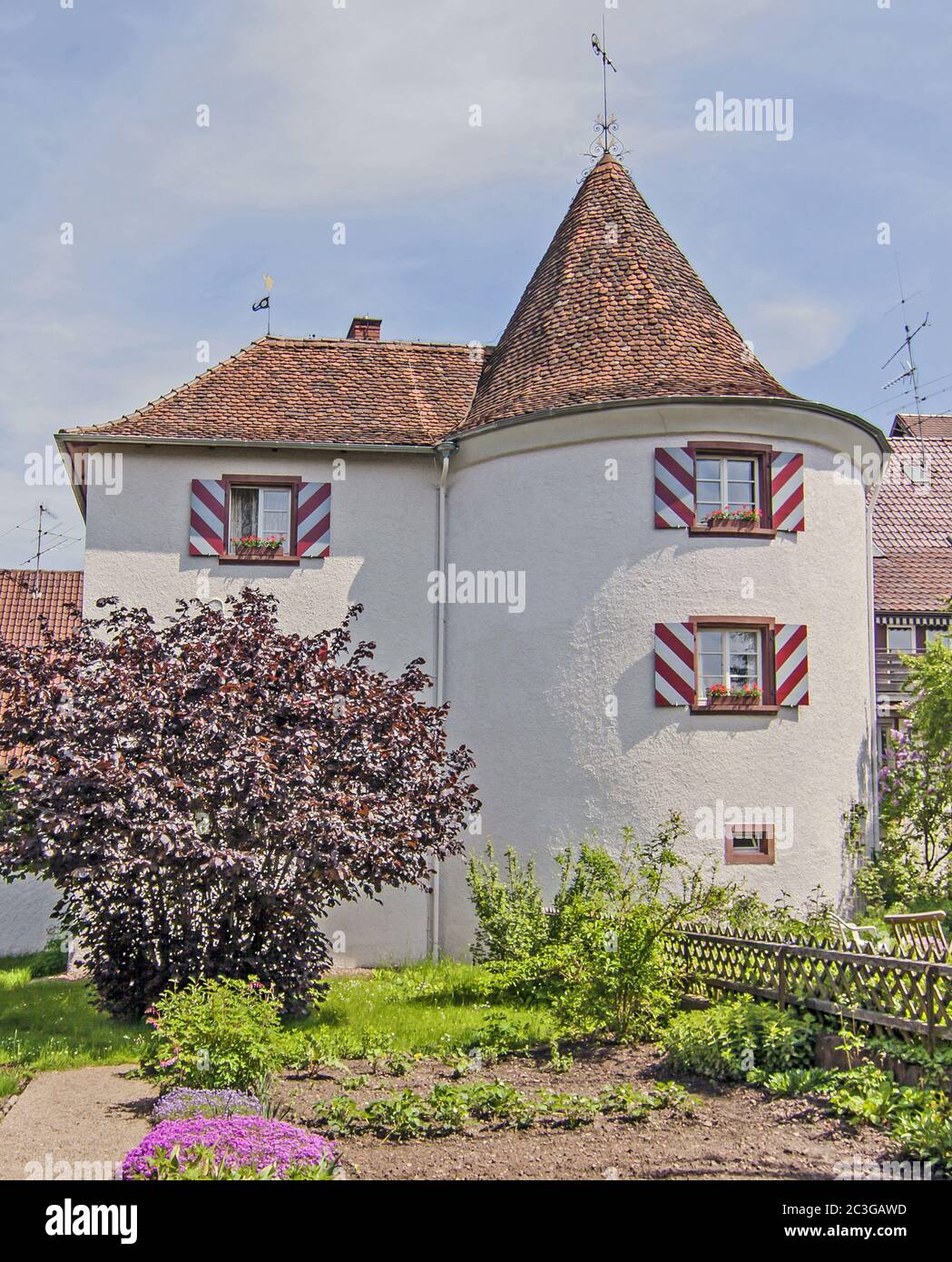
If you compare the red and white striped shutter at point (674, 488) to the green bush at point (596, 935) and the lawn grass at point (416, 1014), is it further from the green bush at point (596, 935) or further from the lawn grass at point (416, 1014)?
the lawn grass at point (416, 1014)

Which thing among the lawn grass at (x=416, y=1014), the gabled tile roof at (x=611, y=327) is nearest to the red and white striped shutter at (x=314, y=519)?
the gabled tile roof at (x=611, y=327)

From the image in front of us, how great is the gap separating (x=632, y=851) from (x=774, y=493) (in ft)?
15.0

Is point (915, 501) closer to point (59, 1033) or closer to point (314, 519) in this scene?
point (314, 519)

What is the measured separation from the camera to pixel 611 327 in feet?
53.7

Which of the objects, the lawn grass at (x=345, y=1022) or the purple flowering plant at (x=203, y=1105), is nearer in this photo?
the purple flowering plant at (x=203, y=1105)

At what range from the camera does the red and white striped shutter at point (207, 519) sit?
16266mm

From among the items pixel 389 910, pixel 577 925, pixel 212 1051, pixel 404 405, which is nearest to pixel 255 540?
pixel 404 405

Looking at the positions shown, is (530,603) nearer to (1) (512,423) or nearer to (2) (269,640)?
(1) (512,423)

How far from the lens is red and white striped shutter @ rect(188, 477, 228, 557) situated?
53.4 feet

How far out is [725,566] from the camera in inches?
597

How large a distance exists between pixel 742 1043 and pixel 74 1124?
4.46m

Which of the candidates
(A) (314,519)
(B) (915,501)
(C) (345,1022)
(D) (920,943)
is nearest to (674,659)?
(A) (314,519)

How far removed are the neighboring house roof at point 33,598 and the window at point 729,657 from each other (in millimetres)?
15768

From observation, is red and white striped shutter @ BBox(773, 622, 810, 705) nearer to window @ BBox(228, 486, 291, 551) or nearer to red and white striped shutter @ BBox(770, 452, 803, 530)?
red and white striped shutter @ BBox(770, 452, 803, 530)
